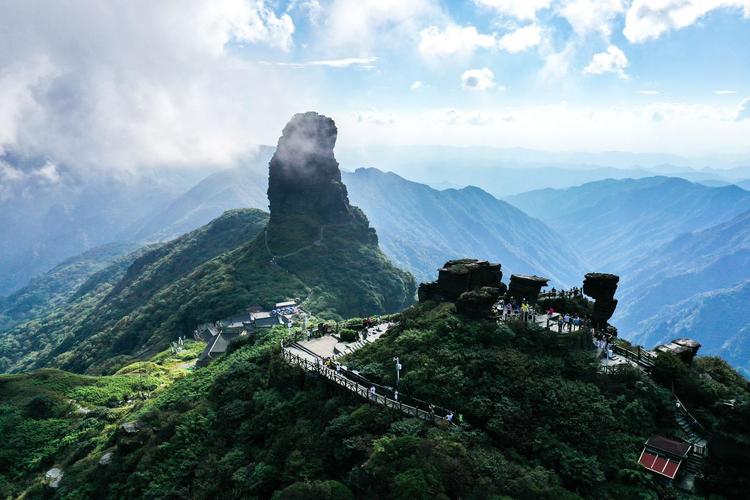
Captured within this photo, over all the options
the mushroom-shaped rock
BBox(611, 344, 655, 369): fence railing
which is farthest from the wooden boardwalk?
BBox(611, 344, 655, 369): fence railing

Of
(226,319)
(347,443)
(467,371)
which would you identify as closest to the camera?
(347,443)

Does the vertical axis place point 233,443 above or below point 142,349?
above

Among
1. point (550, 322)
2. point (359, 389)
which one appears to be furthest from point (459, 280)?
point (359, 389)

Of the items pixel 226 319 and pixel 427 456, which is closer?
pixel 427 456

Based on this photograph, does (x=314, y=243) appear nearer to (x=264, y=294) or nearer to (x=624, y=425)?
(x=264, y=294)

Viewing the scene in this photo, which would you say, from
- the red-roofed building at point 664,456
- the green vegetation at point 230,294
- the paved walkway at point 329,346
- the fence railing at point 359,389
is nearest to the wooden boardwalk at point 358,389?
the fence railing at point 359,389

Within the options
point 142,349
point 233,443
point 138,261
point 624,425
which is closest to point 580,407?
point 624,425

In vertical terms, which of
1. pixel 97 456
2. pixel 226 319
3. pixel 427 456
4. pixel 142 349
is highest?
pixel 427 456

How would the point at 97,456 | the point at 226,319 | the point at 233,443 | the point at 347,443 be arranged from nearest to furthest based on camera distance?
the point at 347,443 < the point at 233,443 < the point at 97,456 < the point at 226,319
